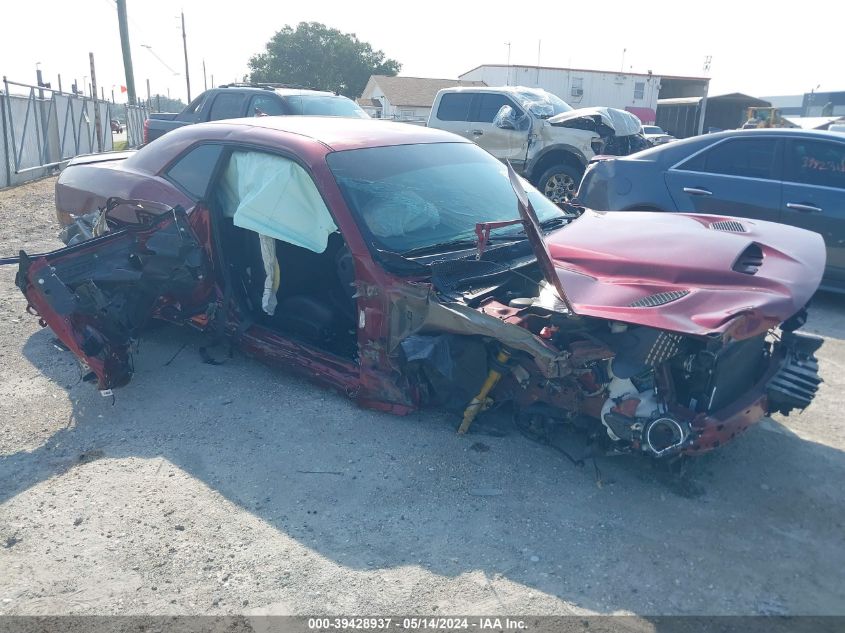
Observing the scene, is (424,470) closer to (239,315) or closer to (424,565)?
(424,565)

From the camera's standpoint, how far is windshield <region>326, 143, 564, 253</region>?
392 cm

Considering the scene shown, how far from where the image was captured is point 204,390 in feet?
14.5

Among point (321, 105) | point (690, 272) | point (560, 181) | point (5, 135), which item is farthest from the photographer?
point (5, 135)

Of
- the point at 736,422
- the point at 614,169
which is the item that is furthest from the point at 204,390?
the point at 614,169

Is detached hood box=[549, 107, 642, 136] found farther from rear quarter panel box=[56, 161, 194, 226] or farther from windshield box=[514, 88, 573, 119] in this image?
rear quarter panel box=[56, 161, 194, 226]

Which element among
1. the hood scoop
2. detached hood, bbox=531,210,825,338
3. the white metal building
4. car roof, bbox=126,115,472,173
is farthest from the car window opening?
the white metal building

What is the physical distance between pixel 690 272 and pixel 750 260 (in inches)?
15.8

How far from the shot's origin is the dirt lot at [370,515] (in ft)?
8.80

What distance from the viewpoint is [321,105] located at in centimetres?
1133

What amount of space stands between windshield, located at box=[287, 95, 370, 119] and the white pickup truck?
6.83 ft

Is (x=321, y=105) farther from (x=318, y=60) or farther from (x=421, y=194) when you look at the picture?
(x=318, y=60)

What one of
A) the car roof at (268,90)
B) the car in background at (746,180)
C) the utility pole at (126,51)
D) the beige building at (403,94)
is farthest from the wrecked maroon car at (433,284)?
the beige building at (403,94)

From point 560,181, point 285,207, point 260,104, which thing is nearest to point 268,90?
point 260,104

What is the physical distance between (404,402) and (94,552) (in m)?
1.65
